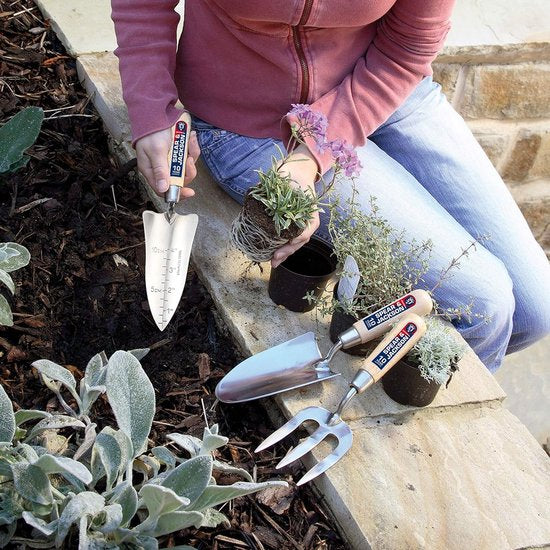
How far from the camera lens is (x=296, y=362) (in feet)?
4.50

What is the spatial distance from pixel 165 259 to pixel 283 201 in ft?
0.88

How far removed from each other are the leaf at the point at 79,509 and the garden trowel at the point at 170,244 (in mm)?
498

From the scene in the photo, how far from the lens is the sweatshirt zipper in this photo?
1.48 m

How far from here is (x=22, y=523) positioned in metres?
1.06

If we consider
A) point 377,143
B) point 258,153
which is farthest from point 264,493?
point 377,143

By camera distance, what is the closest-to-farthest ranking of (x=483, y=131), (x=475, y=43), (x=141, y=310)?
(x=141, y=310) → (x=475, y=43) → (x=483, y=131)

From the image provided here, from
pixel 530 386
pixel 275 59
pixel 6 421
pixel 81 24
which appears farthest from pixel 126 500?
pixel 530 386

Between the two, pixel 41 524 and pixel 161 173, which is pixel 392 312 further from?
pixel 41 524

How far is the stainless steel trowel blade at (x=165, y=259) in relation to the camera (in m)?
1.42

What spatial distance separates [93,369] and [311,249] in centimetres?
54

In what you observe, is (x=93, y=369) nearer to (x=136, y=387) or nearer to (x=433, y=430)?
(x=136, y=387)

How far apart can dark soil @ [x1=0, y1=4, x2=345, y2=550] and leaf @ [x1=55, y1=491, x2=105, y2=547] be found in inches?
8.7

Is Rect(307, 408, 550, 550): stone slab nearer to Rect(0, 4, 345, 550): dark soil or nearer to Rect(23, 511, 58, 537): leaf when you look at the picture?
Rect(0, 4, 345, 550): dark soil

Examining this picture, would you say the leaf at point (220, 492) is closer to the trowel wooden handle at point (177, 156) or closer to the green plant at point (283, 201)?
the green plant at point (283, 201)
